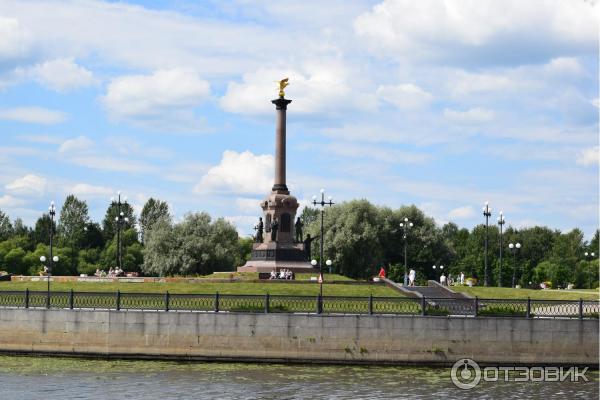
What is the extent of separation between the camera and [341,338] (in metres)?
45.2

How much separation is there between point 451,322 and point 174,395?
15.0 m

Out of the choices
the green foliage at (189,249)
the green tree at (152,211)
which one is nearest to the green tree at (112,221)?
the green tree at (152,211)

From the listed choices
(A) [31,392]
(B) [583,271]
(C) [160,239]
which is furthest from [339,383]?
(B) [583,271]

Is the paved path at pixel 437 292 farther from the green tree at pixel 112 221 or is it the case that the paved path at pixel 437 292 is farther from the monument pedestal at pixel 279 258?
the green tree at pixel 112 221

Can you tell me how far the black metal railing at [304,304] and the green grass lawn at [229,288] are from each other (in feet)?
18.6

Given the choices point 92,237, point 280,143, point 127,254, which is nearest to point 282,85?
point 280,143

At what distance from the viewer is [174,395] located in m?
35.2

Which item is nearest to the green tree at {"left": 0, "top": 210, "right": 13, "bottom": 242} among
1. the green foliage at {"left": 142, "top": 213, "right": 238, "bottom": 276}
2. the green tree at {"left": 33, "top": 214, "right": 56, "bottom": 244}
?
the green tree at {"left": 33, "top": 214, "right": 56, "bottom": 244}

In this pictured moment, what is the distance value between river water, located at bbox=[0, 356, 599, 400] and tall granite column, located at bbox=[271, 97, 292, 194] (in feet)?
103

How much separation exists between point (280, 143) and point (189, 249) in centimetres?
3065

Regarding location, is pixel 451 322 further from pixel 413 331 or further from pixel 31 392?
pixel 31 392

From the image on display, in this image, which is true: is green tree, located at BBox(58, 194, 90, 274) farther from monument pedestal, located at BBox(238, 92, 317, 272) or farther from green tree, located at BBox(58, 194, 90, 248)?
monument pedestal, located at BBox(238, 92, 317, 272)

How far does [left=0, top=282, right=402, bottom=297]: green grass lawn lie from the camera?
58625 millimetres

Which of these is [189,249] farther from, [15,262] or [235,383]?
[235,383]
